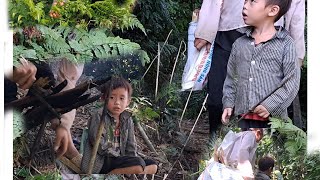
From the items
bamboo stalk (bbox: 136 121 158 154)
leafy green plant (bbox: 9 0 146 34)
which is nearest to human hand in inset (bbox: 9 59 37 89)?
leafy green plant (bbox: 9 0 146 34)

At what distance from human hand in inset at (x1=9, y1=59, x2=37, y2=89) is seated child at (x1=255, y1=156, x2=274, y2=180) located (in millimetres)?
1814

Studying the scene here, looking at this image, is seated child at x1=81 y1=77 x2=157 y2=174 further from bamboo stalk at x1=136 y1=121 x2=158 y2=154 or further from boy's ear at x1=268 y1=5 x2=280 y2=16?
boy's ear at x1=268 y1=5 x2=280 y2=16

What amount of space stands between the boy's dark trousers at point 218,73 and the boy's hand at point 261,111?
0.28m

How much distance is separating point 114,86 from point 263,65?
44.4 inches

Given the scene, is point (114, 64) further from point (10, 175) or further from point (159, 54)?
point (10, 175)

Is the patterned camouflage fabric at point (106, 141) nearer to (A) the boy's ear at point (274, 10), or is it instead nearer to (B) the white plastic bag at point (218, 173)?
(B) the white plastic bag at point (218, 173)

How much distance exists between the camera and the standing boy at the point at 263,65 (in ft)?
15.4

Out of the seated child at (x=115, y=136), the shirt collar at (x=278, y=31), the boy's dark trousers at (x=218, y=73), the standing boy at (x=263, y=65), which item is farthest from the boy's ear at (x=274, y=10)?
the seated child at (x=115, y=136)

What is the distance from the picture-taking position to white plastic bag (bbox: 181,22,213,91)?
15.6 ft

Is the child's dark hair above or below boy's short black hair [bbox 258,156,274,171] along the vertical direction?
above

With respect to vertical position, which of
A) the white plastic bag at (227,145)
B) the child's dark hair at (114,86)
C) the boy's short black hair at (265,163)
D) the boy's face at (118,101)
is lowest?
the boy's short black hair at (265,163)

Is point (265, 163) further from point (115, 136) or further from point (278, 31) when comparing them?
point (115, 136)

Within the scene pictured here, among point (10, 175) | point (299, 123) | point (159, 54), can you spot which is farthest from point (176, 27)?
point (10, 175)

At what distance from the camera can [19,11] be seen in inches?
175
